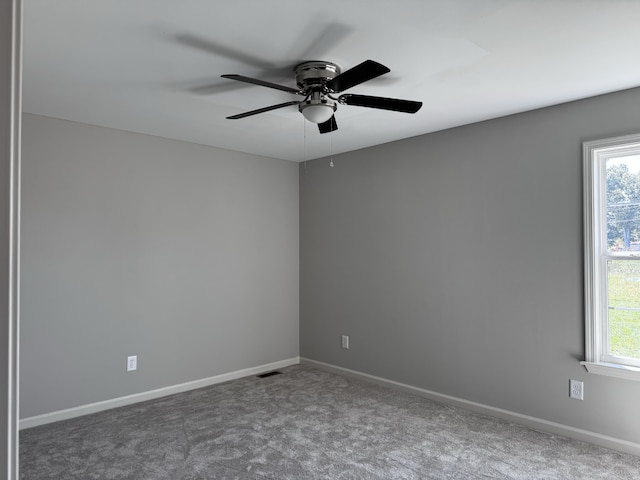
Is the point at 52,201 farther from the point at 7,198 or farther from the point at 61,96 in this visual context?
the point at 7,198

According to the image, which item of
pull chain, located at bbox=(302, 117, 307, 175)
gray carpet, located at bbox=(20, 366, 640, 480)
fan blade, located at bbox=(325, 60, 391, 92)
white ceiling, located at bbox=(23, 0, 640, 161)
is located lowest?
gray carpet, located at bbox=(20, 366, 640, 480)

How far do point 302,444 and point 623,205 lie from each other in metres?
2.65

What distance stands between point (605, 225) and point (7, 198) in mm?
3348

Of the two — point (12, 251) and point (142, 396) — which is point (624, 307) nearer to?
point (12, 251)

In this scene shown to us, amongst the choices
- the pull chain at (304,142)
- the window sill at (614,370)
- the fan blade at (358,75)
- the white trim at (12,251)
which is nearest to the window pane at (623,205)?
the window sill at (614,370)

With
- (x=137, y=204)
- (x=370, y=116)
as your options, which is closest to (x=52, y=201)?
(x=137, y=204)

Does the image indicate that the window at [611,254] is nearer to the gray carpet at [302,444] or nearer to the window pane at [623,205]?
the window pane at [623,205]

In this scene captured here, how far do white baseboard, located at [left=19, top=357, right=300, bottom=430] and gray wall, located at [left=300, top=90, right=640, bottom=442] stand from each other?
601mm

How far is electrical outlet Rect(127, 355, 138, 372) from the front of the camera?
3.87m

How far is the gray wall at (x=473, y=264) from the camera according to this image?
3.12 meters

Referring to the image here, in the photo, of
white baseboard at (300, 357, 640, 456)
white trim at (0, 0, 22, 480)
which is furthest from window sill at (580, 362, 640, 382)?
white trim at (0, 0, 22, 480)

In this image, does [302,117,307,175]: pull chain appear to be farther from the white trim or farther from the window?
the white trim

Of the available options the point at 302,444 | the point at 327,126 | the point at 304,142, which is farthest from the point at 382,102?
the point at 302,444

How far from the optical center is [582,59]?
2.43m
